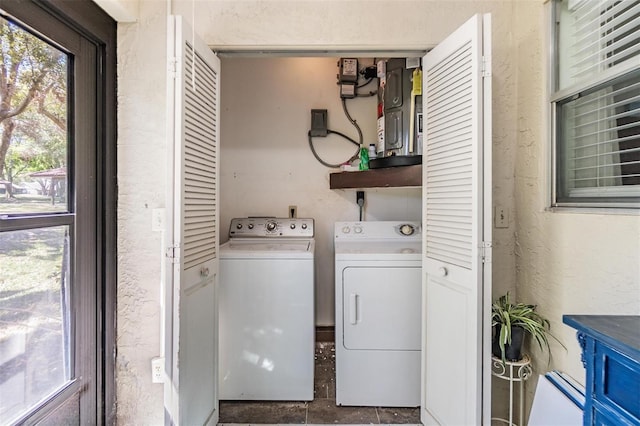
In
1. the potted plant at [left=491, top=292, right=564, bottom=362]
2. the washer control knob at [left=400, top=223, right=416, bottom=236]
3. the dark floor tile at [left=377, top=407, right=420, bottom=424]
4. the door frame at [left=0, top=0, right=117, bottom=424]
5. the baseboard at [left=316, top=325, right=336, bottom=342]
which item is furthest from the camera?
the baseboard at [left=316, top=325, right=336, bottom=342]

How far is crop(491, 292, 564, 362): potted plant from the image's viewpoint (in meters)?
1.39

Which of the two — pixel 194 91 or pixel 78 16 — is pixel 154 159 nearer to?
pixel 194 91

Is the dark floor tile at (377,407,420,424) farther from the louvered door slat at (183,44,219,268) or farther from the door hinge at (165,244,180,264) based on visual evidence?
the door hinge at (165,244,180,264)

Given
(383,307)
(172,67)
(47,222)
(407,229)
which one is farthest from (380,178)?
(47,222)

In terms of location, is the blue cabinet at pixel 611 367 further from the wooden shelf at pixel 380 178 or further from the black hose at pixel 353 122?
the black hose at pixel 353 122

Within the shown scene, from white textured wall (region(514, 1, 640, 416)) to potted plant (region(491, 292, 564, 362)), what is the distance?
0.16ft

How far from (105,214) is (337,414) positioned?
1.67 meters

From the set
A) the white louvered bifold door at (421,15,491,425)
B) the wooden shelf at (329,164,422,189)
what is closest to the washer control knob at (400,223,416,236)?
the wooden shelf at (329,164,422,189)

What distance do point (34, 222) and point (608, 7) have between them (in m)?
2.29

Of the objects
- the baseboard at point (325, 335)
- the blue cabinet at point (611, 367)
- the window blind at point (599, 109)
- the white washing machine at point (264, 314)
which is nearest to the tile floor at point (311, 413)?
the white washing machine at point (264, 314)

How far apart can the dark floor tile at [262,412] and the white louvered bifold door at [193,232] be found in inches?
6.5

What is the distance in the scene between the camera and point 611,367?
738 mm

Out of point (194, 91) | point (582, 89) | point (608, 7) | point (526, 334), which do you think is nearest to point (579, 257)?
point (526, 334)

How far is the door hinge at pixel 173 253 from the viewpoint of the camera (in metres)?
1.27
